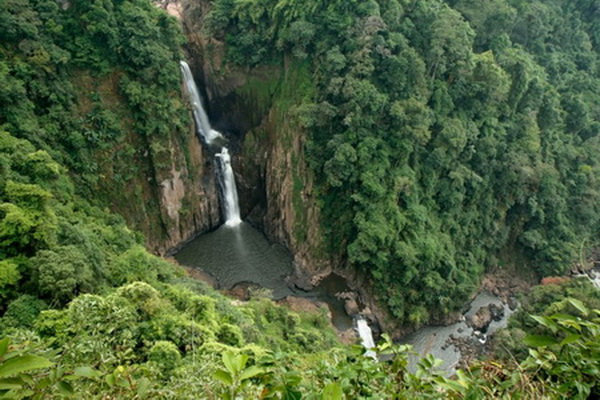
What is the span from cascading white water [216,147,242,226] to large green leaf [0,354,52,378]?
23057 millimetres

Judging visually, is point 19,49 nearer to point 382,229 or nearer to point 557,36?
point 382,229

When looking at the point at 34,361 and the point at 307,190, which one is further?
the point at 307,190

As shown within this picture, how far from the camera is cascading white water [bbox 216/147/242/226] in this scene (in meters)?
24.2

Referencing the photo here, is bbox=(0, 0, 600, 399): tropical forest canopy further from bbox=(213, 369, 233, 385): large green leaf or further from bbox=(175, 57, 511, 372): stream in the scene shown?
bbox=(213, 369, 233, 385): large green leaf

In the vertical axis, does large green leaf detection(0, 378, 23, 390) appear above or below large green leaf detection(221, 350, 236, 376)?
above

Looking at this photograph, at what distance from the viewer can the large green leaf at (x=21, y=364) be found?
4.57 ft

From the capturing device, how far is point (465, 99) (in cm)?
2233

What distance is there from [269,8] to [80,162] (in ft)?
42.5

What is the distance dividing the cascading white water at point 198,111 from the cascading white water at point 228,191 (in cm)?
151

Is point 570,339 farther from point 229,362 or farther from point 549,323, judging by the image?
point 229,362

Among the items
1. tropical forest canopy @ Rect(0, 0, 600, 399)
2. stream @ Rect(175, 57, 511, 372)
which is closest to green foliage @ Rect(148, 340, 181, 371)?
tropical forest canopy @ Rect(0, 0, 600, 399)

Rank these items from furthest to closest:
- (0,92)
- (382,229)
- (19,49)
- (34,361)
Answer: (382,229), (19,49), (0,92), (34,361)

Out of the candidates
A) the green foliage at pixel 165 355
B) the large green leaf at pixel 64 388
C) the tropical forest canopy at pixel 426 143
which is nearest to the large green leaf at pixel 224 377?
the large green leaf at pixel 64 388

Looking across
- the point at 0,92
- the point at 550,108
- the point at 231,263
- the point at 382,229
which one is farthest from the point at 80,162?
the point at 550,108
